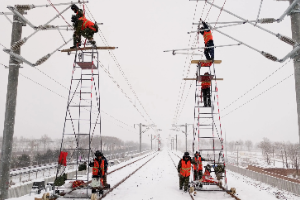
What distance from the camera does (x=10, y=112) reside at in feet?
27.6

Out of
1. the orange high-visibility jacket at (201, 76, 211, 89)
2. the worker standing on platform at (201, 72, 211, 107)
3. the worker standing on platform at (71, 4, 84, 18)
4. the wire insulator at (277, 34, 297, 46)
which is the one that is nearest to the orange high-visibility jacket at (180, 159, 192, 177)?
the worker standing on platform at (201, 72, 211, 107)

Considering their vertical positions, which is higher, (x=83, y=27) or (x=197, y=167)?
(x=83, y=27)

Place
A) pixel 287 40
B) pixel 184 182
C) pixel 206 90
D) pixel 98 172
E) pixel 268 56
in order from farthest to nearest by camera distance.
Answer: pixel 206 90
pixel 184 182
pixel 98 172
pixel 268 56
pixel 287 40

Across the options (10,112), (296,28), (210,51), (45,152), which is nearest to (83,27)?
(10,112)

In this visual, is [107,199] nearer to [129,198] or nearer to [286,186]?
[129,198]

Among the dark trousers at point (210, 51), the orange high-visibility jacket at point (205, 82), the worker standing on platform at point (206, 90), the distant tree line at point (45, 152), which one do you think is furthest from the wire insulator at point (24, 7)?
the worker standing on platform at point (206, 90)

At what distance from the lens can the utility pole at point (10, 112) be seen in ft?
26.5

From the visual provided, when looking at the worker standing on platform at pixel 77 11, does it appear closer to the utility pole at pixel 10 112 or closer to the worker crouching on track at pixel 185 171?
the utility pole at pixel 10 112

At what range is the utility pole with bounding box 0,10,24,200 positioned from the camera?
8.06 meters

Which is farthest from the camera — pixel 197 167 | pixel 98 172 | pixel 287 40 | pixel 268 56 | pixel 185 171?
pixel 197 167

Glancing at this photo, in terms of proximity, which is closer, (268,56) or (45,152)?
(268,56)

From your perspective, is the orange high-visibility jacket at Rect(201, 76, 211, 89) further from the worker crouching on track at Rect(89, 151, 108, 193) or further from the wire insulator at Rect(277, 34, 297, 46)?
the worker crouching on track at Rect(89, 151, 108, 193)

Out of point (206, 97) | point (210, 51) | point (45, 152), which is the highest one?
point (210, 51)

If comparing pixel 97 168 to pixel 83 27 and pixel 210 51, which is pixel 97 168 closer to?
pixel 83 27
